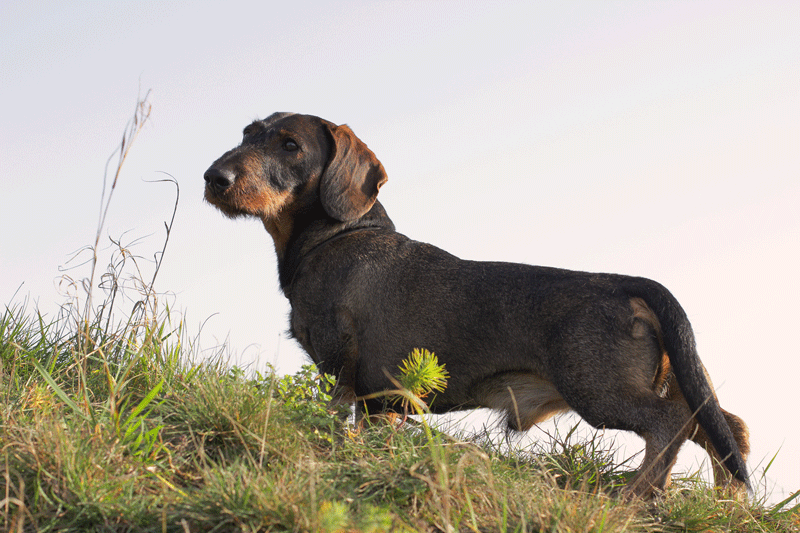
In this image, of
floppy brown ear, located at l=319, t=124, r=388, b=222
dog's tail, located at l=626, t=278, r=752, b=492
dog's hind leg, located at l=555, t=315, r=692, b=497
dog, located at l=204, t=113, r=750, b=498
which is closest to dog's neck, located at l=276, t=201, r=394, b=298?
dog, located at l=204, t=113, r=750, b=498

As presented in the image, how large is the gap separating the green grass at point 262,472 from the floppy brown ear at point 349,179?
61.7 inches

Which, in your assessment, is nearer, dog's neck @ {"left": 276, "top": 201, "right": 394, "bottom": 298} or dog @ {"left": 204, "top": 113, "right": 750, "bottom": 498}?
dog @ {"left": 204, "top": 113, "right": 750, "bottom": 498}

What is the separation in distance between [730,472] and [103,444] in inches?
136

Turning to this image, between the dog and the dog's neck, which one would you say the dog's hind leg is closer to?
A: the dog

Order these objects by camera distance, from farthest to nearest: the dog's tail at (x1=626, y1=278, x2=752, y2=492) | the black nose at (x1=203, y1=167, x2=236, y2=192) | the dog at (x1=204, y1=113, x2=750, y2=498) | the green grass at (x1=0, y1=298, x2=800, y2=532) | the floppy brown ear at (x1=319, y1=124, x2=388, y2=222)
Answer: the floppy brown ear at (x1=319, y1=124, x2=388, y2=222), the black nose at (x1=203, y1=167, x2=236, y2=192), the dog at (x1=204, y1=113, x2=750, y2=498), the dog's tail at (x1=626, y1=278, x2=752, y2=492), the green grass at (x1=0, y1=298, x2=800, y2=532)

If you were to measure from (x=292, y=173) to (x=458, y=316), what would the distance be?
5.48 feet

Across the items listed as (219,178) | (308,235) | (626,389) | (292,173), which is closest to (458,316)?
(626,389)

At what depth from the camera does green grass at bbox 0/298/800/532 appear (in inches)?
107

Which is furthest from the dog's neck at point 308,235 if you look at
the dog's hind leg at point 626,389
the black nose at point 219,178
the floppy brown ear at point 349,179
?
the dog's hind leg at point 626,389

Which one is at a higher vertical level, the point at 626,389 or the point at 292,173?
the point at 292,173

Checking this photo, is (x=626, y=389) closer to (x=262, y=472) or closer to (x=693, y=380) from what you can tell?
(x=693, y=380)

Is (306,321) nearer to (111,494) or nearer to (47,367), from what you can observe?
(47,367)

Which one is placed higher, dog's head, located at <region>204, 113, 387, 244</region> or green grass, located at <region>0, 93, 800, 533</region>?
dog's head, located at <region>204, 113, 387, 244</region>

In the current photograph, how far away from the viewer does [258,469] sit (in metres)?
2.91
